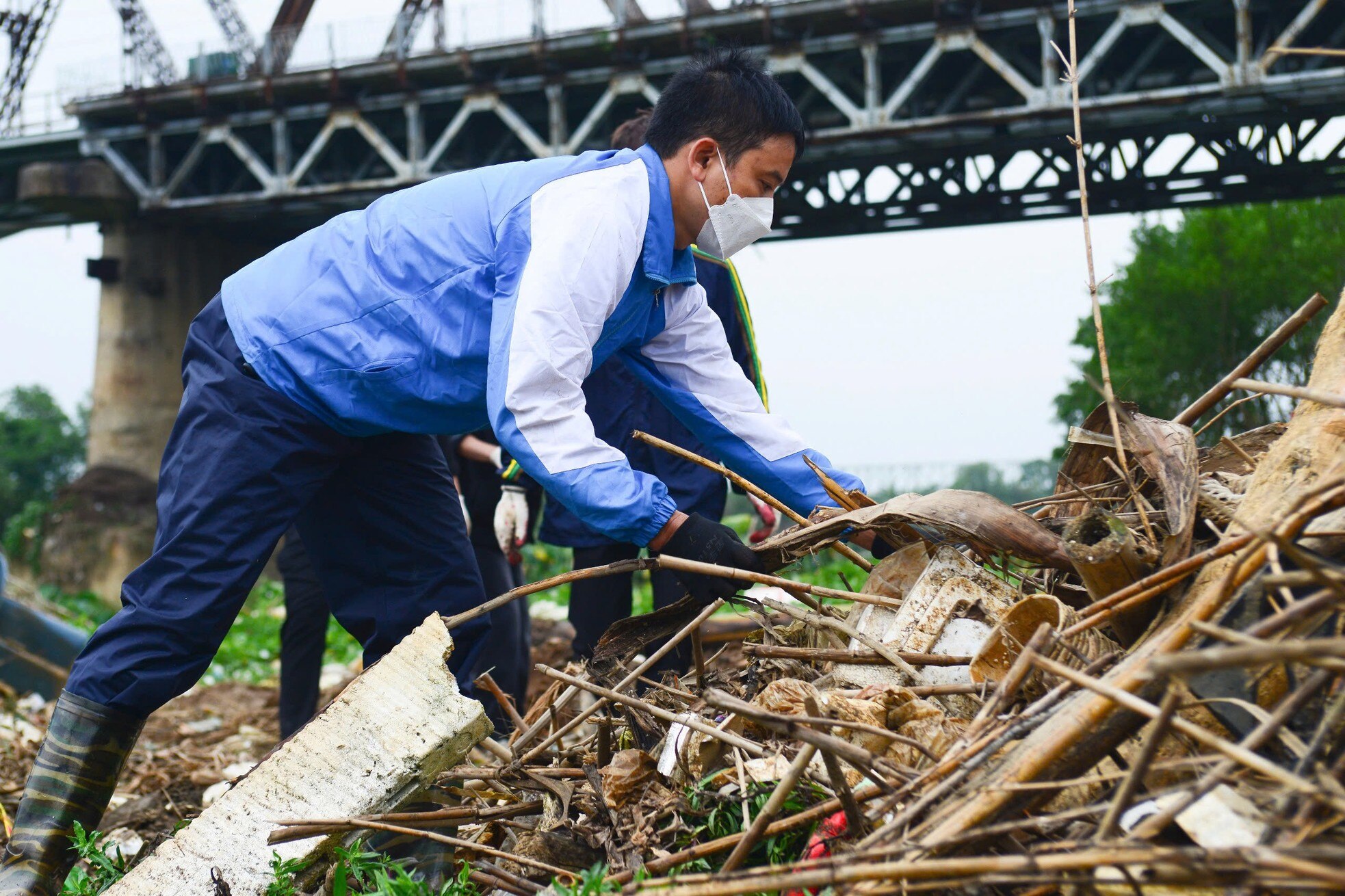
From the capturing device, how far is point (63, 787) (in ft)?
7.50

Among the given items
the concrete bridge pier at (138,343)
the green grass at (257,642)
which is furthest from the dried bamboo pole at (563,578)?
the concrete bridge pier at (138,343)

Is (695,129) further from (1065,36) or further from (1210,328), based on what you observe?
(1210,328)

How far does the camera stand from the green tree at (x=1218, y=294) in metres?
20.3

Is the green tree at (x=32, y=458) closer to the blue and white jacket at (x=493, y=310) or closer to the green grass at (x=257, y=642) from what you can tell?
the green grass at (x=257, y=642)

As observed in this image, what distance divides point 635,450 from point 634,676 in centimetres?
198

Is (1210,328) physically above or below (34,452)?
above

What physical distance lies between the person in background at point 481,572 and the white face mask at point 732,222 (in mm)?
1731

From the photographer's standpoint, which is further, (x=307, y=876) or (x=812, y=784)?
(x=307, y=876)

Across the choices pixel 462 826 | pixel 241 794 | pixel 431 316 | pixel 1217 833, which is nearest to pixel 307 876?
pixel 241 794

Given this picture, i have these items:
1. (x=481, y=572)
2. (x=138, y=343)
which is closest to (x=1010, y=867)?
(x=481, y=572)

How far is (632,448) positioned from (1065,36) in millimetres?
9174

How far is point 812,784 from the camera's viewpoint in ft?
5.78

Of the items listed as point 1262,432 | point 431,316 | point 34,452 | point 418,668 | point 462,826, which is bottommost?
point 34,452

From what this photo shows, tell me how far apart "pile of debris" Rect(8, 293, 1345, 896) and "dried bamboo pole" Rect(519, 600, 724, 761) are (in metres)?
0.01
